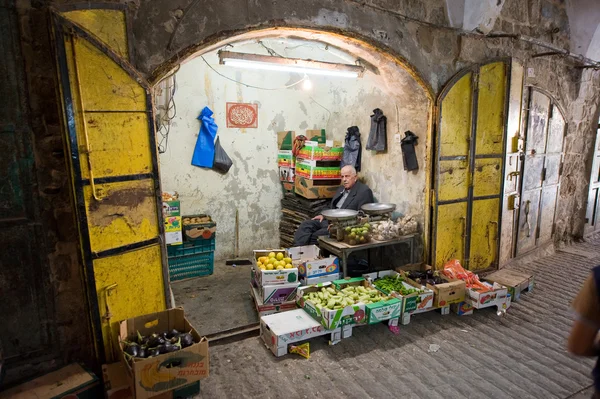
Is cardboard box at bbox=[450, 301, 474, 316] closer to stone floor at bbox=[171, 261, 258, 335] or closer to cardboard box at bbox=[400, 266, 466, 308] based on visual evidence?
cardboard box at bbox=[400, 266, 466, 308]

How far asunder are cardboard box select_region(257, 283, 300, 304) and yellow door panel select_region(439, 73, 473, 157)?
2.62 metres

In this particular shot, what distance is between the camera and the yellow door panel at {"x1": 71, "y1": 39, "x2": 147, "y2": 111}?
2686 mm

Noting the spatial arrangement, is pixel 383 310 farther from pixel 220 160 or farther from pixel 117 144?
pixel 220 160

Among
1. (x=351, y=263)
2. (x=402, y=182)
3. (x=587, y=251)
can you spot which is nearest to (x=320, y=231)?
(x=351, y=263)

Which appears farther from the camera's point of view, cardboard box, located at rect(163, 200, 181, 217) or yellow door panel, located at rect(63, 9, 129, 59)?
Answer: cardboard box, located at rect(163, 200, 181, 217)

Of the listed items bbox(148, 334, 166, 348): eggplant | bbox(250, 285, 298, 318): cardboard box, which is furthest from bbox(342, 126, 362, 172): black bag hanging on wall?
bbox(148, 334, 166, 348): eggplant

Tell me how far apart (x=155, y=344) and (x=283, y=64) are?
3379 millimetres

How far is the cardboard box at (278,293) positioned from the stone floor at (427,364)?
1.50 ft

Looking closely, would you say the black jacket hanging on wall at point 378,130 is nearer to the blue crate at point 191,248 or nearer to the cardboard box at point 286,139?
the cardboard box at point 286,139

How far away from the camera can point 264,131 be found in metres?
6.78

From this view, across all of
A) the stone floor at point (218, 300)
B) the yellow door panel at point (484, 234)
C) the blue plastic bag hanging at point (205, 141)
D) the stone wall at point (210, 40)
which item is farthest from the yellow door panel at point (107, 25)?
the yellow door panel at point (484, 234)

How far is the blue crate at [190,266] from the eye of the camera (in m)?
5.56

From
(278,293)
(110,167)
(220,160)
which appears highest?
(110,167)

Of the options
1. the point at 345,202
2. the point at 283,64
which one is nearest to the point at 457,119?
the point at 345,202
